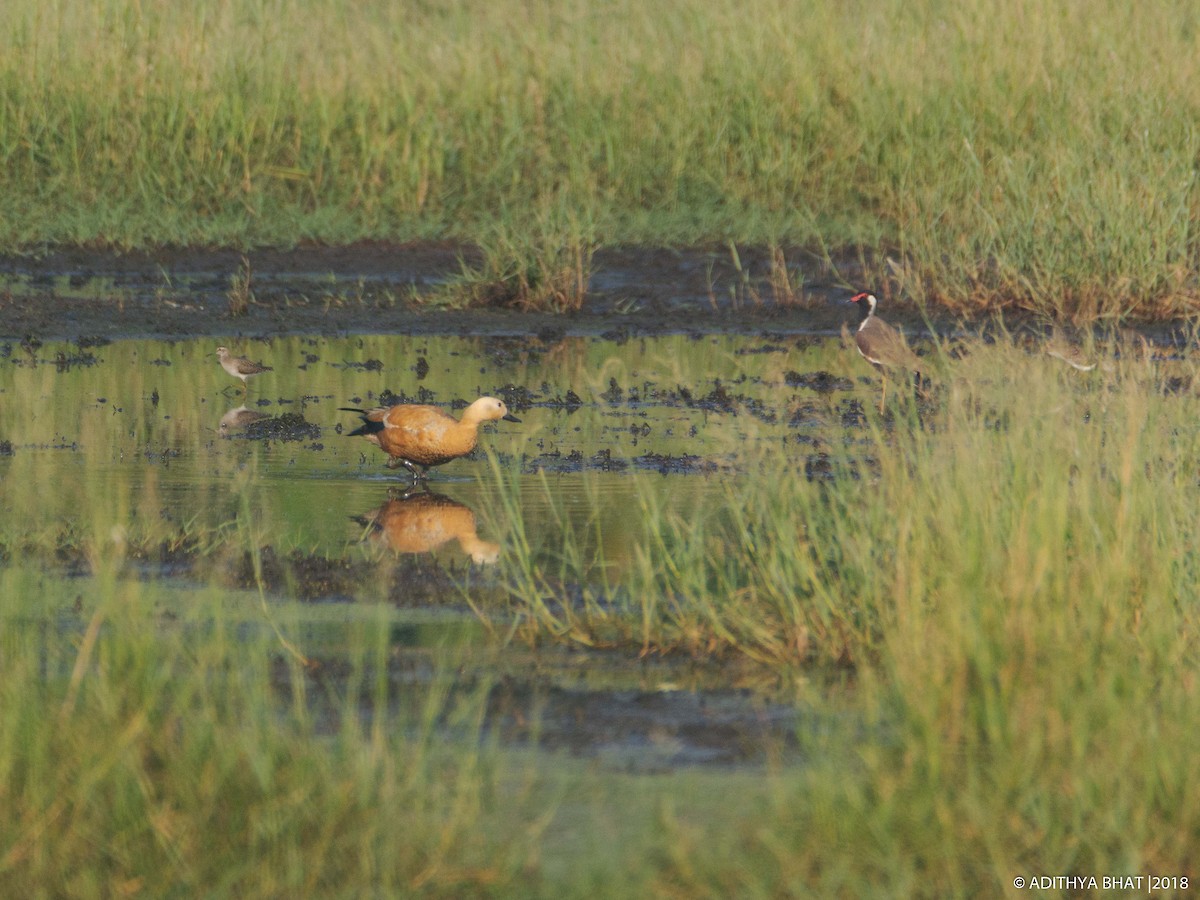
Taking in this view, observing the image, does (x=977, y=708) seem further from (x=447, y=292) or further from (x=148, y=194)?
(x=148, y=194)

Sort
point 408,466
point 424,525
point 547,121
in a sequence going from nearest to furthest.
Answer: point 424,525 → point 408,466 → point 547,121

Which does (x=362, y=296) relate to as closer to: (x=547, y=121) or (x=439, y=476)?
(x=547, y=121)

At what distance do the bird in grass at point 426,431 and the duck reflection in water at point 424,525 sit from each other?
0.19 m

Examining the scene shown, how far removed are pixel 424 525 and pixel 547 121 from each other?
944cm

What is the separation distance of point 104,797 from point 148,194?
12545 millimetres

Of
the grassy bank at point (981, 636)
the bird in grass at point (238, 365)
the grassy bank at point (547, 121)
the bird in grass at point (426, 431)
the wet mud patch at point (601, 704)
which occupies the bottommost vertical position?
the wet mud patch at point (601, 704)

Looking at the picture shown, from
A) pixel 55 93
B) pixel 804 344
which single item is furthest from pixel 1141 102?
pixel 55 93

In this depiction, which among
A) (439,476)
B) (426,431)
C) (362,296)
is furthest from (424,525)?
(362,296)

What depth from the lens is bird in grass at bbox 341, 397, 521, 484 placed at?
8.66 meters

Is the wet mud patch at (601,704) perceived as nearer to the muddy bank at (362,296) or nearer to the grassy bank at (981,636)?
the grassy bank at (981,636)

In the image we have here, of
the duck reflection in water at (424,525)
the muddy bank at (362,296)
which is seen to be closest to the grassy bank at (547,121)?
the muddy bank at (362,296)

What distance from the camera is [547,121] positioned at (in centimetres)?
1691

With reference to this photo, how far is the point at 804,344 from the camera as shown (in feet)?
44.6

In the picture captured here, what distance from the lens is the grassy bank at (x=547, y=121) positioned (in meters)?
15.9
